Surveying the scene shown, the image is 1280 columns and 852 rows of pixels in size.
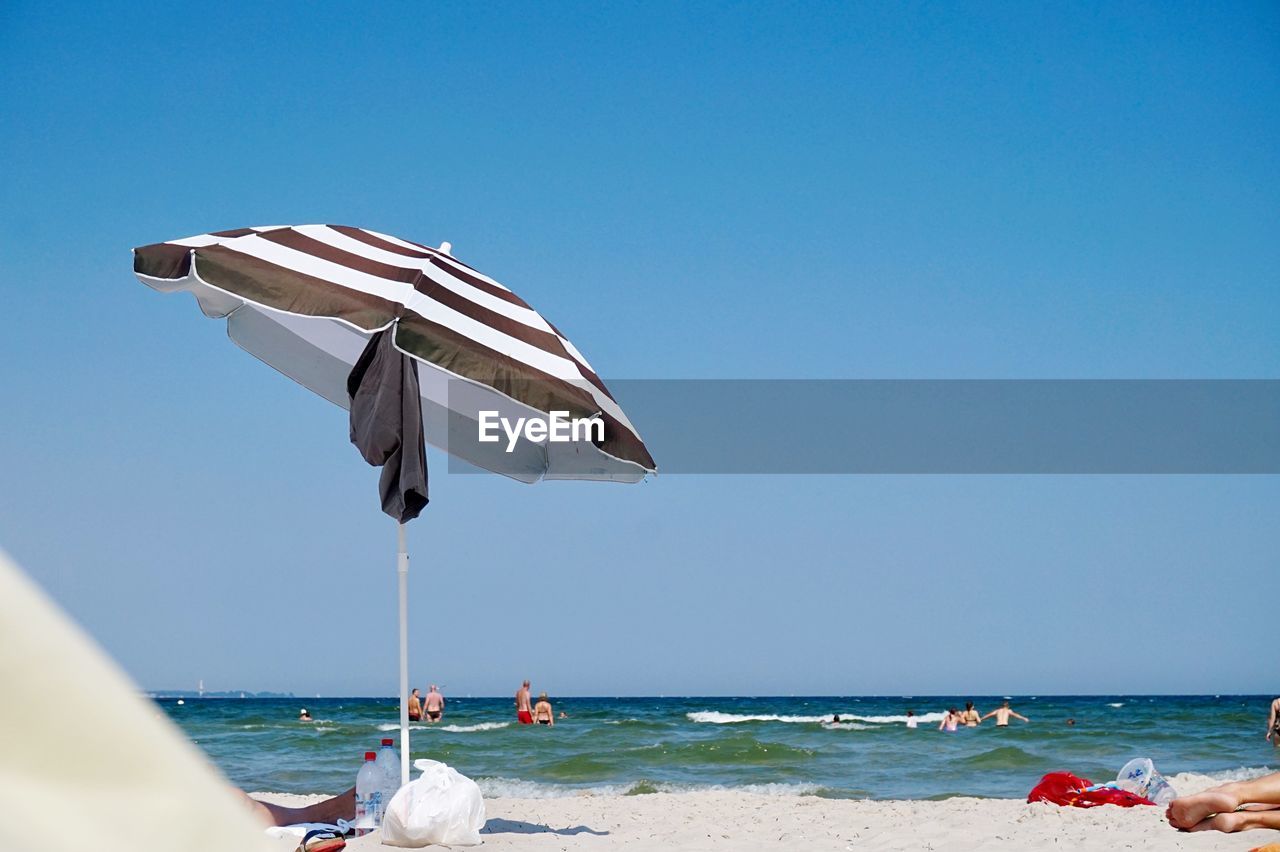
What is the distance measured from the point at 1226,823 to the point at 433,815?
154 inches

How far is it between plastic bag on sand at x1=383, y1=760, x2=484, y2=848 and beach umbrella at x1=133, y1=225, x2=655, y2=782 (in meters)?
0.16

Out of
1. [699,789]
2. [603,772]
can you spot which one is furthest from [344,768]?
[699,789]

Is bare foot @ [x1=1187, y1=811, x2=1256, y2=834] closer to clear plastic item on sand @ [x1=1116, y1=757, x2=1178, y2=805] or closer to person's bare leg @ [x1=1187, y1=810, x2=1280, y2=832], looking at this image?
person's bare leg @ [x1=1187, y1=810, x2=1280, y2=832]

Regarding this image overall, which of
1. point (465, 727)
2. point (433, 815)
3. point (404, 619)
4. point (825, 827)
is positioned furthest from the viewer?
point (465, 727)

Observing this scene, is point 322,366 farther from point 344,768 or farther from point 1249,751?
point 1249,751

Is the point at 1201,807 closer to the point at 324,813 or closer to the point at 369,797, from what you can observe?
the point at 369,797

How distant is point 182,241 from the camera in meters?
5.11

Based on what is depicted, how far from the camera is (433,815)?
5.22 metres

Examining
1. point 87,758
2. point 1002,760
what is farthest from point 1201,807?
point 1002,760

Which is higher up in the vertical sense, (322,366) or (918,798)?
(322,366)

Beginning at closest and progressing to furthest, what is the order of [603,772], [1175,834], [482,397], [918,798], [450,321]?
[450,321], [1175,834], [482,397], [918,798], [603,772]

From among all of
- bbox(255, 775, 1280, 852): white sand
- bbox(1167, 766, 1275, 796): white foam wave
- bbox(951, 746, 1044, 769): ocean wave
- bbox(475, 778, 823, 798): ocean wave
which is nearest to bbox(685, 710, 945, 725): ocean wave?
bbox(951, 746, 1044, 769): ocean wave

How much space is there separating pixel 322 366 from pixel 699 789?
6222 mm

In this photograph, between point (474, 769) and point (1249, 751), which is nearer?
point (474, 769)
